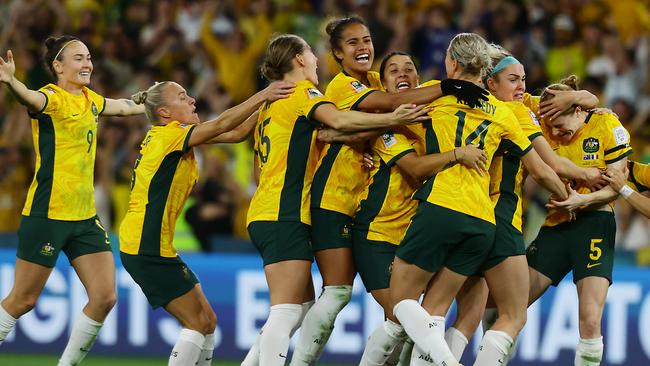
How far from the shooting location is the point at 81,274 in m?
8.21

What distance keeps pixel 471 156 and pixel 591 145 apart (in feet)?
4.37

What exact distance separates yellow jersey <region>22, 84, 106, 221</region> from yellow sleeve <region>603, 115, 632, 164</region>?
3538mm

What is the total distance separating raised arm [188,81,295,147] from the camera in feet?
23.9

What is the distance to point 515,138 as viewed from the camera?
7020 millimetres

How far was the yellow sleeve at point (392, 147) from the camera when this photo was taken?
721cm

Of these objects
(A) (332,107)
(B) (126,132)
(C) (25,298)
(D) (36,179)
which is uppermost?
(B) (126,132)

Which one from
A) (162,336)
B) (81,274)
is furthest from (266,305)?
(81,274)

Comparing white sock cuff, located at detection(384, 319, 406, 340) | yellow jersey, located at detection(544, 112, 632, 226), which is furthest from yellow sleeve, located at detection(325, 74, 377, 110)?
yellow jersey, located at detection(544, 112, 632, 226)

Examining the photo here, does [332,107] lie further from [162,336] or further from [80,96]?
[162,336]

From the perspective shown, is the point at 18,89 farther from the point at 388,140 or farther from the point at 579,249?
the point at 579,249

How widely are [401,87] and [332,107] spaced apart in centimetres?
63

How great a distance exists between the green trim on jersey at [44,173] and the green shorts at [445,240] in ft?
8.62

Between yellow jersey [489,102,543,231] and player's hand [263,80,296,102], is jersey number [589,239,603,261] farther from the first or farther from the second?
player's hand [263,80,296,102]

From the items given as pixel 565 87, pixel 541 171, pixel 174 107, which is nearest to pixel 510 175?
pixel 541 171
